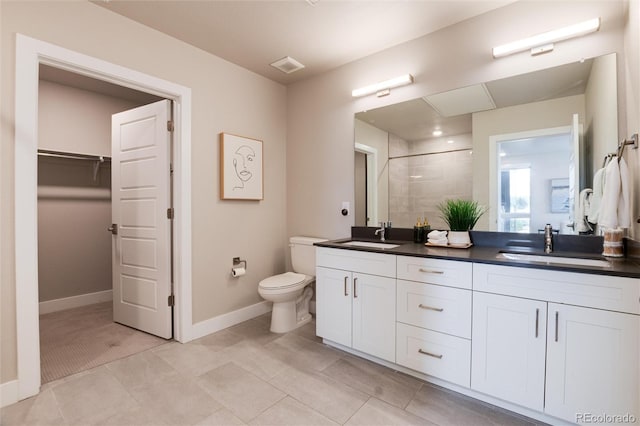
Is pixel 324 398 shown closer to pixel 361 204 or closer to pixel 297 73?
pixel 361 204

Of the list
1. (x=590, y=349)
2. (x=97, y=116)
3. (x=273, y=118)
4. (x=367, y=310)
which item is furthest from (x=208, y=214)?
(x=590, y=349)

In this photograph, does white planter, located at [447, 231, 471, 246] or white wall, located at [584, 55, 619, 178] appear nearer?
white wall, located at [584, 55, 619, 178]

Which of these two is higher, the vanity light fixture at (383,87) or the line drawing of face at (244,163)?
the vanity light fixture at (383,87)

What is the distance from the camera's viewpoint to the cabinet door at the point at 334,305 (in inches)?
88.2

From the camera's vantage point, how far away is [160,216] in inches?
100

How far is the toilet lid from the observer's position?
2.61 m

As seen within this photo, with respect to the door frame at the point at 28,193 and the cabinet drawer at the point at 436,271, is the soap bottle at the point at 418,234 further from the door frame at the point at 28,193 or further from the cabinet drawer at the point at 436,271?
the door frame at the point at 28,193

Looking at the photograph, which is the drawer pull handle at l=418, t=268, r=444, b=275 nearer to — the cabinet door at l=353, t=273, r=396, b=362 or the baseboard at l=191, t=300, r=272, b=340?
the cabinet door at l=353, t=273, r=396, b=362

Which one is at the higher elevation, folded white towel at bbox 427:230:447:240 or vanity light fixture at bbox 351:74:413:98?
vanity light fixture at bbox 351:74:413:98

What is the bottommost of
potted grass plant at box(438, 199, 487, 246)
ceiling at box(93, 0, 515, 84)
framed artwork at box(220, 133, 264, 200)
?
potted grass plant at box(438, 199, 487, 246)

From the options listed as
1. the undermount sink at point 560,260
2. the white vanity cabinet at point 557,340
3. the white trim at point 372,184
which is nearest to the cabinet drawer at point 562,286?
the white vanity cabinet at point 557,340

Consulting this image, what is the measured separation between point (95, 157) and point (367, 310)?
3468 mm

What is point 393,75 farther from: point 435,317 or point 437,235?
point 435,317

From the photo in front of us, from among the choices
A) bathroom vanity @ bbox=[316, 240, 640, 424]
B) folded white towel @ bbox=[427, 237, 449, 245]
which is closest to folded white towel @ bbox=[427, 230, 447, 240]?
folded white towel @ bbox=[427, 237, 449, 245]
